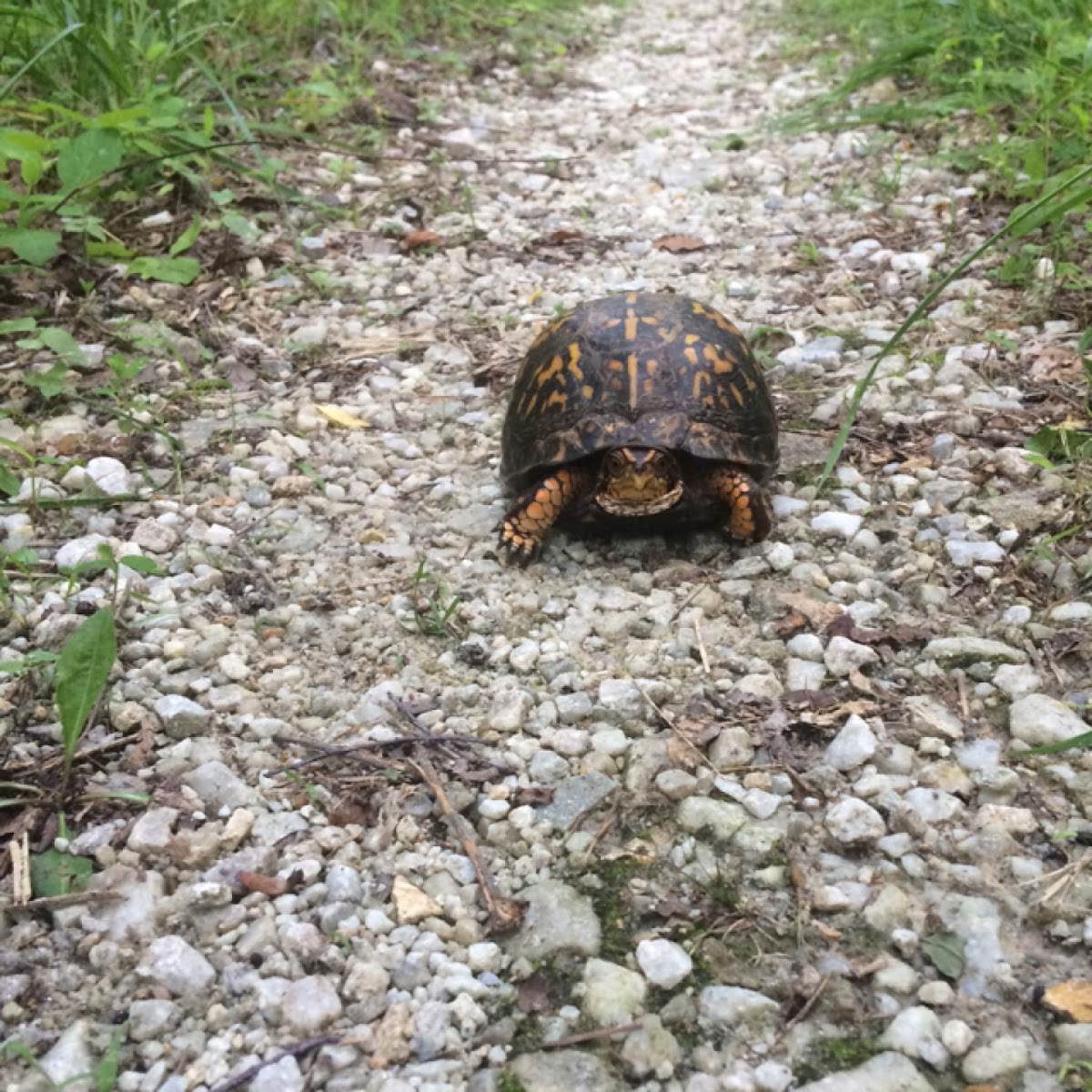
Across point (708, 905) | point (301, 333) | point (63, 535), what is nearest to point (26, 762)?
point (63, 535)

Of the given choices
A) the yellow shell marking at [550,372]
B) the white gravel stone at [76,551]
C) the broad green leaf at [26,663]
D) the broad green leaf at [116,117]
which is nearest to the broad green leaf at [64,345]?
the broad green leaf at [116,117]

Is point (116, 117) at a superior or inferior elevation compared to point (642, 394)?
superior

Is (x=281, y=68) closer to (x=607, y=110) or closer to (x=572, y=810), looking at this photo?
(x=607, y=110)

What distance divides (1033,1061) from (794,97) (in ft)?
23.7

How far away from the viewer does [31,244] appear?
394 centimetres

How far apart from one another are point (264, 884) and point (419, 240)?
408cm

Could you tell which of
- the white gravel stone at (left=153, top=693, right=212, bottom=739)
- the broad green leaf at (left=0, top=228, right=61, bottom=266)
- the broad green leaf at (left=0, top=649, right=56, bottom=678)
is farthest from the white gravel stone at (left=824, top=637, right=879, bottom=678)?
the broad green leaf at (left=0, top=228, right=61, bottom=266)

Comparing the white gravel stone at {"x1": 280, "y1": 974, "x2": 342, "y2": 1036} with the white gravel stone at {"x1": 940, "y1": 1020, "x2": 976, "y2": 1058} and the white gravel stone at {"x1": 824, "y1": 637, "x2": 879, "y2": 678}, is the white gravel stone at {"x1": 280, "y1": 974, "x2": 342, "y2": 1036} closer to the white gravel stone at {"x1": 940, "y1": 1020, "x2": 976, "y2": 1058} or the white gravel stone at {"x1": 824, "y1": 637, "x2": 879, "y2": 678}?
the white gravel stone at {"x1": 940, "y1": 1020, "x2": 976, "y2": 1058}

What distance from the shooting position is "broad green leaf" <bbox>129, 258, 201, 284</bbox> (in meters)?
4.48

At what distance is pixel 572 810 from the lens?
93.8 inches

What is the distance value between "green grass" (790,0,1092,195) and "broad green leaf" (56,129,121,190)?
13.3 ft

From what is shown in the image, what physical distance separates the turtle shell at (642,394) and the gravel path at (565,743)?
316mm

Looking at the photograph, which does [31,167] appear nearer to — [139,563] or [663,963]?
[139,563]

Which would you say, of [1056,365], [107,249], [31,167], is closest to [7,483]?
[31,167]
